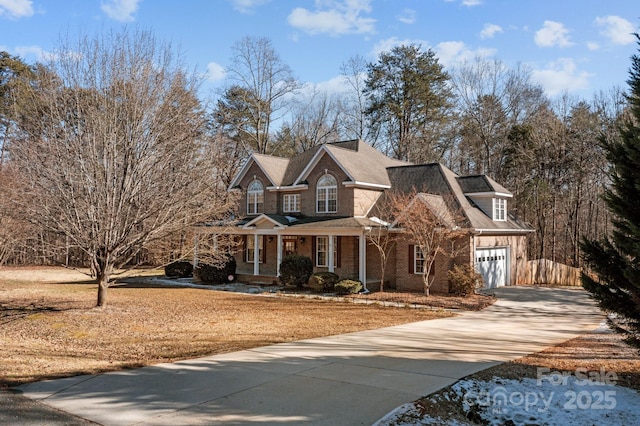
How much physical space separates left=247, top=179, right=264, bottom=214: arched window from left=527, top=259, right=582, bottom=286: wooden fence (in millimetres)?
16779

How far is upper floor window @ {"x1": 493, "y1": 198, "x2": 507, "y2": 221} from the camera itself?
2488 centimetres

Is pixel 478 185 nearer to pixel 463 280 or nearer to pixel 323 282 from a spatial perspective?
pixel 463 280

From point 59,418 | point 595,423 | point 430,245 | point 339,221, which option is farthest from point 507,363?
point 339,221

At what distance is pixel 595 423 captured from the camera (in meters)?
5.91

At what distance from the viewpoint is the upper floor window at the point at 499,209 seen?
24875 millimetres

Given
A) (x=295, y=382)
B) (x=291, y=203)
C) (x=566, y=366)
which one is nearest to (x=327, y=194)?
(x=291, y=203)

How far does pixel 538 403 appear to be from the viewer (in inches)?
257

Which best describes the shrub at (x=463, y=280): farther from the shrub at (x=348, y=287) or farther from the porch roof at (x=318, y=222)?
the porch roof at (x=318, y=222)

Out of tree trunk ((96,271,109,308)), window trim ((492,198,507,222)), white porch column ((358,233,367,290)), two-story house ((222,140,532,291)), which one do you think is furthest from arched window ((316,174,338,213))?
tree trunk ((96,271,109,308))

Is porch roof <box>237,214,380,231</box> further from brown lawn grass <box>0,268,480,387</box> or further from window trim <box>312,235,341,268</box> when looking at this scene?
brown lawn grass <box>0,268,480,387</box>

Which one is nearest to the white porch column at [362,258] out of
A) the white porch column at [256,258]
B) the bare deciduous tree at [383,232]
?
the bare deciduous tree at [383,232]

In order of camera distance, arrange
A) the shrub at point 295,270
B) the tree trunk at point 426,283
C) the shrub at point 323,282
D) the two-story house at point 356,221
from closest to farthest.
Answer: the tree trunk at point 426,283 < the shrub at point 323,282 < the two-story house at point 356,221 < the shrub at point 295,270

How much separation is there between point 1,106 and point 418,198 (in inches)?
1274

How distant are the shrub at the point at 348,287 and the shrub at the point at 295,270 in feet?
7.56
